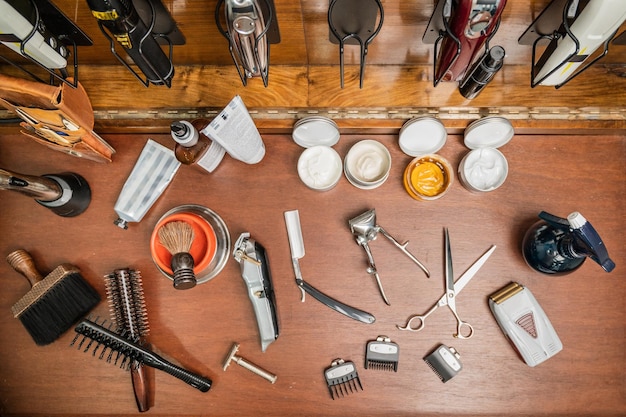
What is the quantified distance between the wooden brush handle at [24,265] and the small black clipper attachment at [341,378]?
0.90 metres

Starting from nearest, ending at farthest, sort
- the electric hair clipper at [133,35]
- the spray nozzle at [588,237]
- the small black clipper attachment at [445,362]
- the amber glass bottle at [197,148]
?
Result: 1. the electric hair clipper at [133,35]
2. the spray nozzle at [588,237]
3. the amber glass bottle at [197,148]
4. the small black clipper attachment at [445,362]

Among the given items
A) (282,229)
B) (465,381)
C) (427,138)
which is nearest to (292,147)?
(282,229)

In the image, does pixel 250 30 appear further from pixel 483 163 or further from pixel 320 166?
pixel 483 163

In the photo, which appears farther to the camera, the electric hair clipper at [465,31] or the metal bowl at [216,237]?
the metal bowl at [216,237]

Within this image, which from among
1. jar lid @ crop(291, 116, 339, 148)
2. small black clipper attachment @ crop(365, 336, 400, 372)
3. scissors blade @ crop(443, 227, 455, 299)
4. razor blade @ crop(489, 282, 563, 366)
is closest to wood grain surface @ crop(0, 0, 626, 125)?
jar lid @ crop(291, 116, 339, 148)

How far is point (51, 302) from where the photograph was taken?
47.6 inches

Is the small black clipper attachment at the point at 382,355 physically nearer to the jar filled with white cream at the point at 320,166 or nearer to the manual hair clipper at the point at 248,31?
the jar filled with white cream at the point at 320,166

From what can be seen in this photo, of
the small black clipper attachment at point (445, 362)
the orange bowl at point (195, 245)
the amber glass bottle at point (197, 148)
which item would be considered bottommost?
the small black clipper attachment at point (445, 362)

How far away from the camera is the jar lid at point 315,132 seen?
1.16 meters

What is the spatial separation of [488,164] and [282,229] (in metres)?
0.63

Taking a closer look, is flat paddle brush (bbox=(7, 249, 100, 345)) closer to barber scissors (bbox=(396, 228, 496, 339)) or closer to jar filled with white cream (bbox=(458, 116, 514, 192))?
barber scissors (bbox=(396, 228, 496, 339))

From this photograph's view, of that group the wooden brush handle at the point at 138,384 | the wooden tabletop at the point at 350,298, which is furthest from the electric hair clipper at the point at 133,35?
the wooden brush handle at the point at 138,384

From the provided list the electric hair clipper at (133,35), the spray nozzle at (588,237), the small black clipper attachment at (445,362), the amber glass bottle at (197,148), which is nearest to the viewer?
the electric hair clipper at (133,35)

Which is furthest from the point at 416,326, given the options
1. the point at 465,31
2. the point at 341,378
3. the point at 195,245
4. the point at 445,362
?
the point at 465,31
